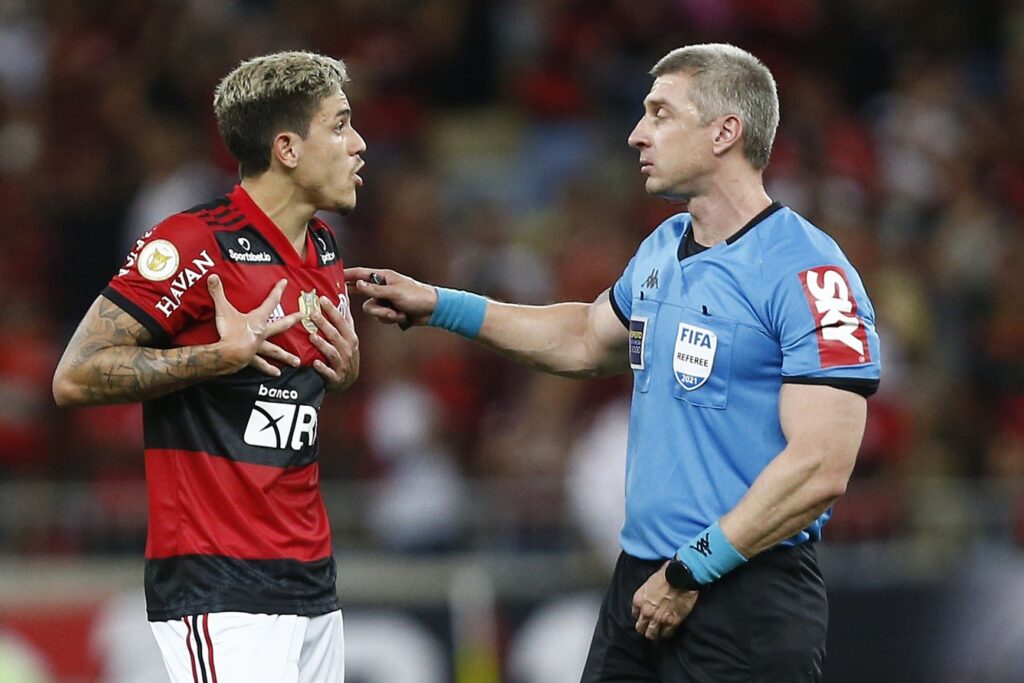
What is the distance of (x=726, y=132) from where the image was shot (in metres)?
5.12

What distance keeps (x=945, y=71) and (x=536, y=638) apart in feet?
19.5

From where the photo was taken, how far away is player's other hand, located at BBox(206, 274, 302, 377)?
4.69 metres

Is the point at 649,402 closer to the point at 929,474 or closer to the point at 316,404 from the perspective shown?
the point at 316,404

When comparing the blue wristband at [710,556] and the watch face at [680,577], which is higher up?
the blue wristband at [710,556]

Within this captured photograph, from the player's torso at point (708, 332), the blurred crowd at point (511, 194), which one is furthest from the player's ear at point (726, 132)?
the blurred crowd at point (511, 194)

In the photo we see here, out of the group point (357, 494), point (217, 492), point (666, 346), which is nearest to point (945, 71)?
point (357, 494)

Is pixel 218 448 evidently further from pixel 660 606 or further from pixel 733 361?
pixel 733 361

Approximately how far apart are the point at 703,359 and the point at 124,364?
165 centimetres

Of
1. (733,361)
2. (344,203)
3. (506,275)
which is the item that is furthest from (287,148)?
(506,275)

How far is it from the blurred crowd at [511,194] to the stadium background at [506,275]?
0.08 feet

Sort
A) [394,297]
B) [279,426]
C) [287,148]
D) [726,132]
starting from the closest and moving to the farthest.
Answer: [279,426] → [287,148] → [726,132] → [394,297]

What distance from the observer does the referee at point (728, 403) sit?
4762mm

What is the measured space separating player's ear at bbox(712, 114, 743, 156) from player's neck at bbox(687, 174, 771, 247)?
3.9 inches

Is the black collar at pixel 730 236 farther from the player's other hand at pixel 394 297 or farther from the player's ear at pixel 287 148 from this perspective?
the player's ear at pixel 287 148
